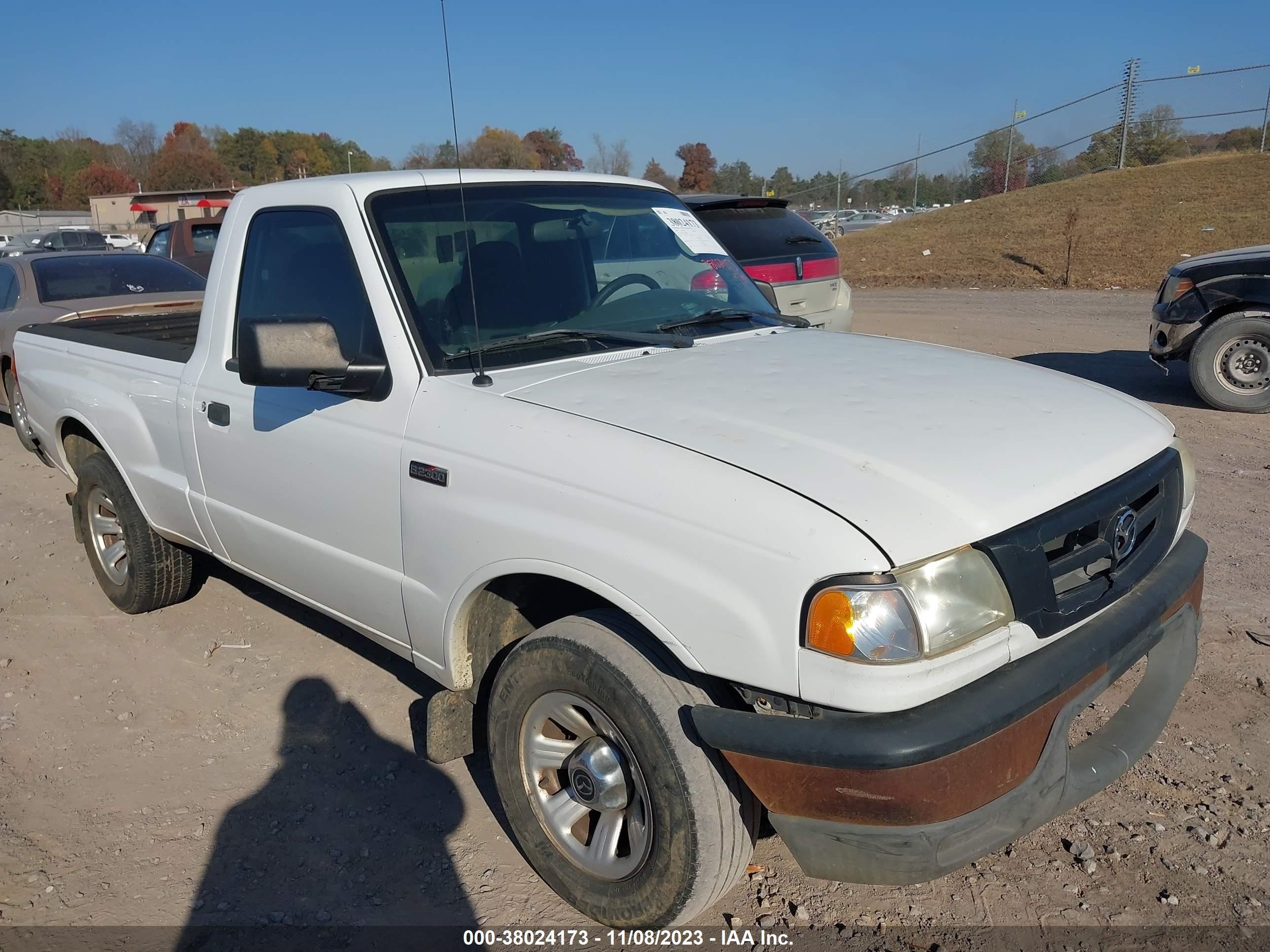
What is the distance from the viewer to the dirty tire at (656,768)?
2289 mm

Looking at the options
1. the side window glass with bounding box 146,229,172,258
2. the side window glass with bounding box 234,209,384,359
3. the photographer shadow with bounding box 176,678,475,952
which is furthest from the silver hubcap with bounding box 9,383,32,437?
the side window glass with bounding box 146,229,172,258

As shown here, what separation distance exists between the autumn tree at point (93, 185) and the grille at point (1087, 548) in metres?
92.4

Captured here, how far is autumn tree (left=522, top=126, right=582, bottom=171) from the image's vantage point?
482 inches

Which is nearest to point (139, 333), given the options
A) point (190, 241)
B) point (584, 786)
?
point (584, 786)

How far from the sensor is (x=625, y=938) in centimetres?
264

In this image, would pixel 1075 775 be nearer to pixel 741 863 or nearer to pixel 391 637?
pixel 741 863

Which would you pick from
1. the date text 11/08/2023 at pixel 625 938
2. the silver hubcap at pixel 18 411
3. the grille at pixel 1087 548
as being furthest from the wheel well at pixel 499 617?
the silver hubcap at pixel 18 411

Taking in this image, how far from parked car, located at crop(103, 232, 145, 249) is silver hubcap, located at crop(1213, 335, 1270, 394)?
3652 centimetres

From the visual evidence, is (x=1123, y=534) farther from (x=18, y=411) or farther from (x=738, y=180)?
(x=738, y=180)

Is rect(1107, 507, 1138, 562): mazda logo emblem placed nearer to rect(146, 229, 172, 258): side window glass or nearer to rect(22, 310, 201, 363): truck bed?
rect(22, 310, 201, 363): truck bed

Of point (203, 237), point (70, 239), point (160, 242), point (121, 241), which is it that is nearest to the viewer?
point (203, 237)

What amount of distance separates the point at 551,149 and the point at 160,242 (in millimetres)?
9708

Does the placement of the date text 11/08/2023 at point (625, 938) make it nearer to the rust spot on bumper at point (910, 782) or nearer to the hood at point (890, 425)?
the rust spot on bumper at point (910, 782)

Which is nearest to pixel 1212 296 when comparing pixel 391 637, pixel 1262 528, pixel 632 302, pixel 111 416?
pixel 1262 528
